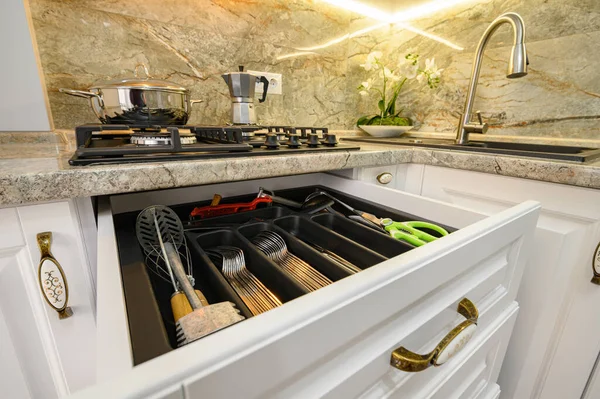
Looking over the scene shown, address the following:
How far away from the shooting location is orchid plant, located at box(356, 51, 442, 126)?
1283 millimetres

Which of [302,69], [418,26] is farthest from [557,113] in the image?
[302,69]

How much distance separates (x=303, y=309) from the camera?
211 mm

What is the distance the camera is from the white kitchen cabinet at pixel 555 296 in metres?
0.63

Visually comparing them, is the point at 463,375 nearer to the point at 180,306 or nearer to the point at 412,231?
the point at 412,231

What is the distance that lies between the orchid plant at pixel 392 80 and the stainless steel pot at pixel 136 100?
0.99 m

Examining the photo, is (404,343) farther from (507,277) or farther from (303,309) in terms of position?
(507,277)

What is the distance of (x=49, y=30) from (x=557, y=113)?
5.61 ft

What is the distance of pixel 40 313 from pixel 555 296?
3.45 ft

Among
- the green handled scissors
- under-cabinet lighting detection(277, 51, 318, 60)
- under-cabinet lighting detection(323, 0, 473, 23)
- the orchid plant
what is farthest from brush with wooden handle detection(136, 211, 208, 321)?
under-cabinet lighting detection(323, 0, 473, 23)

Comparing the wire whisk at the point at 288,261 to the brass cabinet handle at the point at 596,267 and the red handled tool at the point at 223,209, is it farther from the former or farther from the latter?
the brass cabinet handle at the point at 596,267

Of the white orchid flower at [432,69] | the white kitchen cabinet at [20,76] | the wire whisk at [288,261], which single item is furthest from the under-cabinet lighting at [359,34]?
the wire whisk at [288,261]

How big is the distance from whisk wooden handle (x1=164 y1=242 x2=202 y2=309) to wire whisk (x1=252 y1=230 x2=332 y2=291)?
167 millimetres

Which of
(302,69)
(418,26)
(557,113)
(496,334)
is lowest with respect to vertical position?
(496,334)

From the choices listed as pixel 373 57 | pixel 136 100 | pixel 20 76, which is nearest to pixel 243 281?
pixel 136 100
